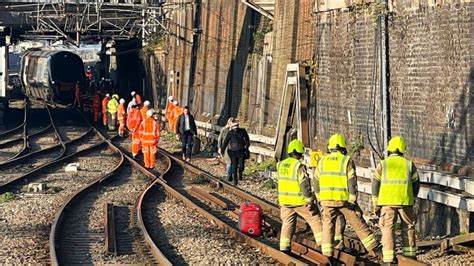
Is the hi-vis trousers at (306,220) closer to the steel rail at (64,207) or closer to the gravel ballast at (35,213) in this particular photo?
the steel rail at (64,207)

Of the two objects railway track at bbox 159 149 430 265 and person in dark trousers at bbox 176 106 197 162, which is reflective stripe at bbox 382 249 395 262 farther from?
person in dark trousers at bbox 176 106 197 162

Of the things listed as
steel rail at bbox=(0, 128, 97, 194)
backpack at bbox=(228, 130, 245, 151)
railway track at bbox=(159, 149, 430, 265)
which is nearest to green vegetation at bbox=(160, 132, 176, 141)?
steel rail at bbox=(0, 128, 97, 194)

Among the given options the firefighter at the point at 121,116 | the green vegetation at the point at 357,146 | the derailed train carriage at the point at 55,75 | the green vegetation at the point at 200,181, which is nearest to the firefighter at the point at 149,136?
the green vegetation at the point at 200,181

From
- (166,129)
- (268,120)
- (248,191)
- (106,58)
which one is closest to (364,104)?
(248,191)

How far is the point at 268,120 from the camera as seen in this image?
89.9ft

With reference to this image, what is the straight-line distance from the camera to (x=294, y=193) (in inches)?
476

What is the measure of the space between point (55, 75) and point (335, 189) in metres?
37.4

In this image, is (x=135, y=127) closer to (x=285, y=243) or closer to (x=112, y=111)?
(x=112, y=111)

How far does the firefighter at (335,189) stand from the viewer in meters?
11.5

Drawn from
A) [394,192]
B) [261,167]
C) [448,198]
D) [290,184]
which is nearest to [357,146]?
[448,198]

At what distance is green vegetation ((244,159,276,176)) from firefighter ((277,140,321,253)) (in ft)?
37.3

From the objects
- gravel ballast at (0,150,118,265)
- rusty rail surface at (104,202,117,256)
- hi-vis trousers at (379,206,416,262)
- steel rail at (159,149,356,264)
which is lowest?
gravel ballast at (0,150,118,265)

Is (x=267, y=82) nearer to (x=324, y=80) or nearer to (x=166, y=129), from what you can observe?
(x=324, y=80)

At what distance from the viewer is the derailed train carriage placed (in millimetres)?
47312
